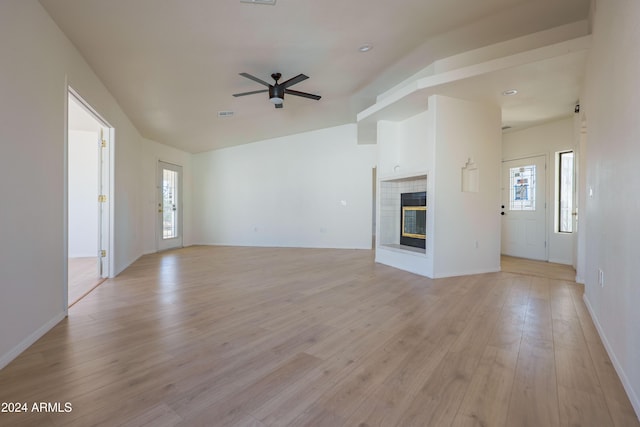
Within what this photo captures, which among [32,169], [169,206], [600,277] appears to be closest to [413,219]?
[600,277]

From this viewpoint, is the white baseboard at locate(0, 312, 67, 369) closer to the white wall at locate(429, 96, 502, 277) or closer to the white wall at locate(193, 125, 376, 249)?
the white wall at locate(429, 96, 502, 277)

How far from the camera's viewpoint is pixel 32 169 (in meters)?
2.14

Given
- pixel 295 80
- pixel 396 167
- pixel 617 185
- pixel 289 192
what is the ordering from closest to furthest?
pixel 617 185 → pixel 295 80 → pixel 396 167 → pixel 289 192

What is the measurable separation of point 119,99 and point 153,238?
3.65 meters

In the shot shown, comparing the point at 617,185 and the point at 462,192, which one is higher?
the point at 462,192

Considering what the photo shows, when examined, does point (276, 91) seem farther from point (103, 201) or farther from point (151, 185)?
point (151, 185)

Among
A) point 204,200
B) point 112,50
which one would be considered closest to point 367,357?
point 112,50

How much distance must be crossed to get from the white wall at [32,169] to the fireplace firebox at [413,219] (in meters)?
4.65

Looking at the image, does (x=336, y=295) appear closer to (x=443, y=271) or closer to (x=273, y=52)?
(x=443, y=271)

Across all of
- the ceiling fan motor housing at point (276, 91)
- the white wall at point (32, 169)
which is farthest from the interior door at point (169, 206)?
the ceiling fan motor housing at point (276, 91)

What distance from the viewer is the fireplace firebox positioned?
4.91m

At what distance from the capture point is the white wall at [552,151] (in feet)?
17.2

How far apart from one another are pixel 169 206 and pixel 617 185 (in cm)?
829

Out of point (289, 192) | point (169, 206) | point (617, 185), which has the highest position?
point (289, 192)
